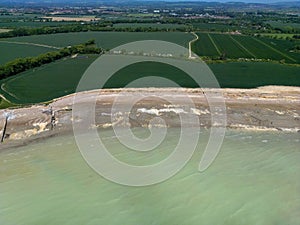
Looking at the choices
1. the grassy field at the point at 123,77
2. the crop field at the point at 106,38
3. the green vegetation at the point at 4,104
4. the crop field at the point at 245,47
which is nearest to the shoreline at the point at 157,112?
the green vegetation at the point at 4,104

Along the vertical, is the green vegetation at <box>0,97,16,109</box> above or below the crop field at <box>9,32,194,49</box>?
below

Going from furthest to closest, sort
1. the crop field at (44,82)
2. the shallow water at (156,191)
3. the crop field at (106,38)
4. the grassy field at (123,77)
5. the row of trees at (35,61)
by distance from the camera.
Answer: the crop field at (106,38), the row of trees at (35,61), the grassy field at (123,77), the crop field at (44,82), the shallow water at (156,191)

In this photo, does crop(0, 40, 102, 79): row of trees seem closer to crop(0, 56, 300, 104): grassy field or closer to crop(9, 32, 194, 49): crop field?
crop(0, 56, 300, 104): grassy field

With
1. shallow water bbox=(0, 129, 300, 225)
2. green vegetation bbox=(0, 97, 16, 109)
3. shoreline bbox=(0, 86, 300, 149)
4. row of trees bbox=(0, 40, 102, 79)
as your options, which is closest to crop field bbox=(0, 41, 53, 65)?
row of trees bbox=(0, 40, 102, 79)

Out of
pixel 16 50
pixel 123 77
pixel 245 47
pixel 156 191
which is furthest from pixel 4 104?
pixel 245 47

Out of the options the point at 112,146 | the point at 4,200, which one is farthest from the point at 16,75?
the point at 4,200

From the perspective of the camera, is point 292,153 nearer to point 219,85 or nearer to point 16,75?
point 219,85

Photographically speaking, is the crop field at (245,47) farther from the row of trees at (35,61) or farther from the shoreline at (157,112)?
the shoreline at (157,112)
